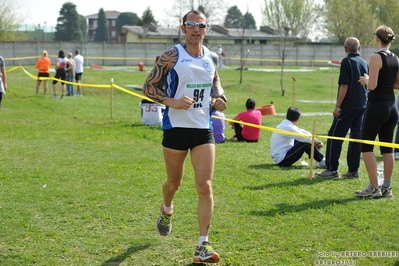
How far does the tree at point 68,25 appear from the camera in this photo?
113000mm

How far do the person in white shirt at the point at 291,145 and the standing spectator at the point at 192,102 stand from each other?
196 inches

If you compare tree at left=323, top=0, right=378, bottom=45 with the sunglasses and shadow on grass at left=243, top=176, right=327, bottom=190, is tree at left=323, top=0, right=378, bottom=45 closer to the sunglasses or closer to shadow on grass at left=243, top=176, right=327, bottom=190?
shadow on grass at left=243, top=176, right=327, bottom=190

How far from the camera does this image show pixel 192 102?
636cm

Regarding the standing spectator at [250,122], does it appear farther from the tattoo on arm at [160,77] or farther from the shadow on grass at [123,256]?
the tattoo on arm at [160,77]

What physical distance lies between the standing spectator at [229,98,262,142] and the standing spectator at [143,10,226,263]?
27.6 feet

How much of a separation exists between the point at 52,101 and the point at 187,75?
18.2 meters

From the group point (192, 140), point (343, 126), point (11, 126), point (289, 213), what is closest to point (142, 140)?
point (11, 126)

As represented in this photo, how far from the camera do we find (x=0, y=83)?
14.9m

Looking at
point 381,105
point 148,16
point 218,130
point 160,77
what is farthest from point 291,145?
point 148,16

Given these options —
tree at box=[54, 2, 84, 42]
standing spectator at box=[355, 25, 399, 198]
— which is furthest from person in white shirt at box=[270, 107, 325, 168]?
tree at box=[54, 2, 84, 42]

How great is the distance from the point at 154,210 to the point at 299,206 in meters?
1.82

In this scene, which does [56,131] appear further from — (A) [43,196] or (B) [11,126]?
(A) [43,196]

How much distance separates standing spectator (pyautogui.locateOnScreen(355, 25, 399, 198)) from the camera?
8656 millimetres

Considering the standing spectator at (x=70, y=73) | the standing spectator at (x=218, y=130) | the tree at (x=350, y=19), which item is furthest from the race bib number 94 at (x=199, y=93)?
the tree at (x=350, y=19)
